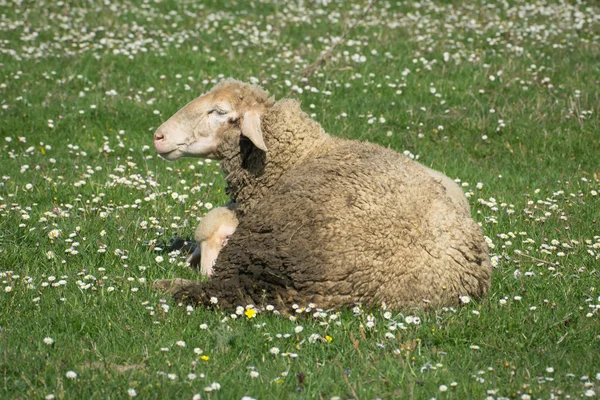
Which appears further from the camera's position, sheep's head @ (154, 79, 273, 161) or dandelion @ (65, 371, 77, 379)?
sheep's head @ (154, 79, 273, 161)

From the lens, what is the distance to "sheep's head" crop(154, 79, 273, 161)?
688cm

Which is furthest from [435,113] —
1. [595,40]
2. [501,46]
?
[595,40]

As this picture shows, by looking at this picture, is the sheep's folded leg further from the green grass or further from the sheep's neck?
the sheep's neck

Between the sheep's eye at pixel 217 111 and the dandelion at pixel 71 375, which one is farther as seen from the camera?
the sheep's eye at pixel 217 111

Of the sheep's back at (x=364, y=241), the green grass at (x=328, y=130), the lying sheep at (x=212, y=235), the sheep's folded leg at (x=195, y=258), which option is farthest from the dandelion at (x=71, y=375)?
the sheep's folded leg at (x=195, y=258)

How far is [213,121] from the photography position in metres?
6.94

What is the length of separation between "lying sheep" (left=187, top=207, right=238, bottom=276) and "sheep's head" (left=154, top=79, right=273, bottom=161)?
0.56m

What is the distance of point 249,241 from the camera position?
19.7ft

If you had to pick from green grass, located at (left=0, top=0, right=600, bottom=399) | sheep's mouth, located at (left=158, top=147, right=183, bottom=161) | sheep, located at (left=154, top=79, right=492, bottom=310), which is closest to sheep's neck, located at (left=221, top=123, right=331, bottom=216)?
sheep, located at (left=154, top=79, right=492, bottom=310)

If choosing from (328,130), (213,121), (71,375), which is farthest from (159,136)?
(328,130)

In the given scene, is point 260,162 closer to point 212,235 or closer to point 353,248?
point 212,235

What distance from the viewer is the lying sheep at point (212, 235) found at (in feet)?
21.9

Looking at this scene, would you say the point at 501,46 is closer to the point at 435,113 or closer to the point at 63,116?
the point at 435,113

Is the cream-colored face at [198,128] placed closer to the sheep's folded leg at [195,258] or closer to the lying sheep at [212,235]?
the lying sheep at [212,235]
